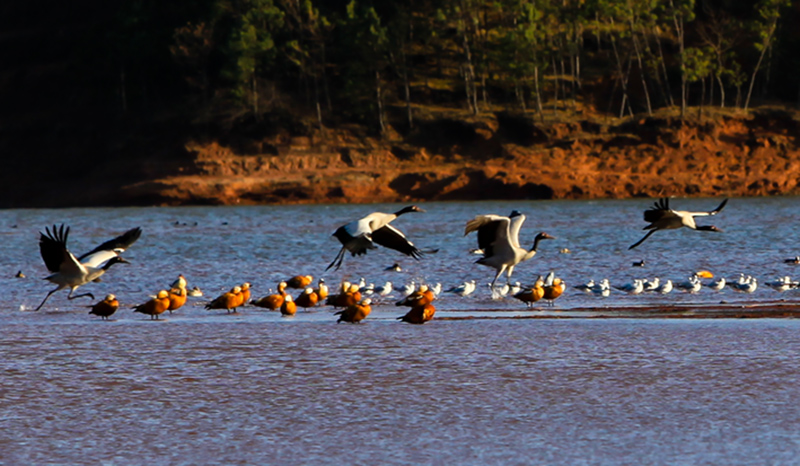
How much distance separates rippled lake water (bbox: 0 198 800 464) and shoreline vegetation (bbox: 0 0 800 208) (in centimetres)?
5448

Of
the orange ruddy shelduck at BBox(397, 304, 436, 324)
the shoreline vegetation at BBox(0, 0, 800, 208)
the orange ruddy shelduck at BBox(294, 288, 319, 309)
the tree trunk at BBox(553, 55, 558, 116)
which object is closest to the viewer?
the orange ruddy shelduck at BBox(397, 304, 436, 324)

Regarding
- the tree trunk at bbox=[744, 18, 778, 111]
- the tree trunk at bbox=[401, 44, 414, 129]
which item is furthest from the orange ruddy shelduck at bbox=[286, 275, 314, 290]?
the tree trunk at bbox=[744, 18, 778, 111]

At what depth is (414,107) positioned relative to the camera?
8600 centimetres

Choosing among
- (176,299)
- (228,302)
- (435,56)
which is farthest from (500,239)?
(435,56)

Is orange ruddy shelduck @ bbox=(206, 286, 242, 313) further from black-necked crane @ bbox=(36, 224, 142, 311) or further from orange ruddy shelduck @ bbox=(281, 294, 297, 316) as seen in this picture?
black-necked crane @ bbox=(36, 224, 142, 311)

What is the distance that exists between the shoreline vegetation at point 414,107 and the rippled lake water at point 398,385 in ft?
179

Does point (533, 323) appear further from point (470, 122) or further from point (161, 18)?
point (161, 18)

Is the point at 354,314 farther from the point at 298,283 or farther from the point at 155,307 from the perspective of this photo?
the point at 298,283

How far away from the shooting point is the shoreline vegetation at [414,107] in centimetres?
7775

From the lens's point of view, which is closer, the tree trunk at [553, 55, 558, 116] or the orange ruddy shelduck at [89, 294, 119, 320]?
the orange ruddy shelduck at [89, 294, 119, 320]

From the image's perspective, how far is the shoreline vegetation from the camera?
3061 inches

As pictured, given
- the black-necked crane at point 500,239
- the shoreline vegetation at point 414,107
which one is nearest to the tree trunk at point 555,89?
the shoreline vegetation at point 414,107

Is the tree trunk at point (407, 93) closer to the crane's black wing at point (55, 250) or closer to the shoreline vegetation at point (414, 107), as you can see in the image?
the shoreline vegetation at point (414, 107)

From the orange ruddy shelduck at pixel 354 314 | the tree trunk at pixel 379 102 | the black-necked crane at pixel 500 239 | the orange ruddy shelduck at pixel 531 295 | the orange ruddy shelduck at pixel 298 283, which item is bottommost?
the orange ruddy shelduck at pixel 298 283
